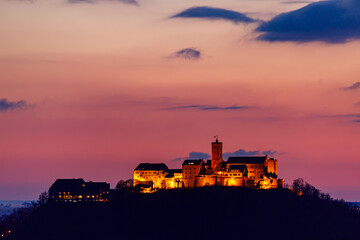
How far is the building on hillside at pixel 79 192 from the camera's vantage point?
184 m

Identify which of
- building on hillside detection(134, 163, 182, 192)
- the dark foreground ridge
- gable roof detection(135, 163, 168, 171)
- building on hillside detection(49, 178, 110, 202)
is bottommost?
the dark foreground ridge

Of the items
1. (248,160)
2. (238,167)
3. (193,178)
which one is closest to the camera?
(238,167)

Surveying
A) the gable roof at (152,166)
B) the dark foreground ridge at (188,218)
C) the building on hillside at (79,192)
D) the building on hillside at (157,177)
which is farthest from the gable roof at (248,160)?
the building on hillside at (79,192)

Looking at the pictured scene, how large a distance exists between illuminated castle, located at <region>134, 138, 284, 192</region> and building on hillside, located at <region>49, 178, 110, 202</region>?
9.06m

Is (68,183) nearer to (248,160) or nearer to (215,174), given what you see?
(215,174)

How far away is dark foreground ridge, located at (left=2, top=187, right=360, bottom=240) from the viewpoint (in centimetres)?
16812

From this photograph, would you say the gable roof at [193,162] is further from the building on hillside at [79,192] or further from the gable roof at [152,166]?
the building on hillside at [79,192]

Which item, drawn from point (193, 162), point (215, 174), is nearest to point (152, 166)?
point (193, 162)

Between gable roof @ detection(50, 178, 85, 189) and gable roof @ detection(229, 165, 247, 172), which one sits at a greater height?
gable roof @ detection(229, 165, 247, 172)

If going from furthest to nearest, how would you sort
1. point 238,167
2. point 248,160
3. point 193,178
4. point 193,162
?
Result: point 248,160, point 193,162, point 193,178, point 238,167

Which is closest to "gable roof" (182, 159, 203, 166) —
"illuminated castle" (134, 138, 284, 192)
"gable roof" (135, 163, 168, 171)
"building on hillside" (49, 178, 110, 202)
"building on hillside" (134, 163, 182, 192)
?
"illuminated castle" (134, 138, 284, 192)

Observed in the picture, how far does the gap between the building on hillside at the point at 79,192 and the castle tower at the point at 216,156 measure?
2918 centimetres

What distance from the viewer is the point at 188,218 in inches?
6772

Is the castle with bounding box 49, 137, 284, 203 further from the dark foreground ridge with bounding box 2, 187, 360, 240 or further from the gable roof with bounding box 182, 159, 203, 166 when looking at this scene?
the dark foreground ridge with bounding box 2, 187, 360, 240
